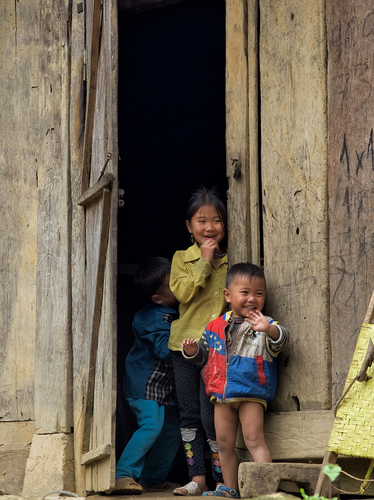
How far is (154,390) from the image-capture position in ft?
15.7

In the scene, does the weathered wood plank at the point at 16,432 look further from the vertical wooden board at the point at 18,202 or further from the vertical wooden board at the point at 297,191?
the vertical wooden board at the point at 297,191

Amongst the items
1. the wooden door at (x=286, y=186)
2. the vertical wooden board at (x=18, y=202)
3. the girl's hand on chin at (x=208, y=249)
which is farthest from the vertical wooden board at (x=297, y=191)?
the vertical wooden board at (x=18, y=202)

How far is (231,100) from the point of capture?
4418mm

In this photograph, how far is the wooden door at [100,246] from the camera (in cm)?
409

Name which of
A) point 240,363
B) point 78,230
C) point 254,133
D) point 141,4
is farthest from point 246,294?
point 141,4

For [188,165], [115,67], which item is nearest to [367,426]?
[115,67]

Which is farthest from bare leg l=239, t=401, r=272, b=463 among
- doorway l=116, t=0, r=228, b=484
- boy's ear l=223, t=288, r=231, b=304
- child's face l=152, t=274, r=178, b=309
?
doorway l=116, t=0, r=228, b=484

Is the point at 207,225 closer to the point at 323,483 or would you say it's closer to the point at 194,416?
the point at 194,416

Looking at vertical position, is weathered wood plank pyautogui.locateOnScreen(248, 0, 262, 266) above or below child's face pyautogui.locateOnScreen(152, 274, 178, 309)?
above

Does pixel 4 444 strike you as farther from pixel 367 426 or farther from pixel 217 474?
pixel 367 426

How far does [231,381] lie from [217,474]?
69 cm

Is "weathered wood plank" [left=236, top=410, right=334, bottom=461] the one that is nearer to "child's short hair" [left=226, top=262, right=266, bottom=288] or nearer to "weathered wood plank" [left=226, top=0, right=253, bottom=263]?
"child's short hair" [left=226, top=262, right=266, bottom=288]

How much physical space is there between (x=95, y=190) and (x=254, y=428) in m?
1.60

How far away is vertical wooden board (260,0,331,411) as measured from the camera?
12.7 feet
